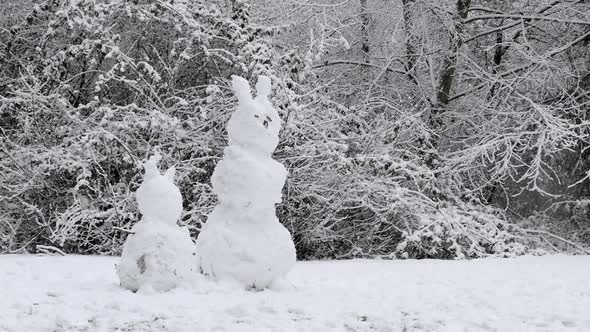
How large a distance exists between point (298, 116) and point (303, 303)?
5.72 meters

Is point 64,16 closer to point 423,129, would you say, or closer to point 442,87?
point 423,129

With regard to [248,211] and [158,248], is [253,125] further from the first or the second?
[158,248]

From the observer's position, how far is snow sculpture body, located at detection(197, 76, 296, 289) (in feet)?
22.9

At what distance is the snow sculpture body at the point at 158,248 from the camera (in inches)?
262

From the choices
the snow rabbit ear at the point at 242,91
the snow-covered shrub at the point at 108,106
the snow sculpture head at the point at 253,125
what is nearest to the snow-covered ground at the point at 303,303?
the snow sculpture head at the point at 253,125

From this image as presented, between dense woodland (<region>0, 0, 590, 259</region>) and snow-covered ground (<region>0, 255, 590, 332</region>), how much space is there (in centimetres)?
312

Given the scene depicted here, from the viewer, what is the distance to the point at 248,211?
7156 millimetres

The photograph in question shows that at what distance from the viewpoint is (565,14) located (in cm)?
1503

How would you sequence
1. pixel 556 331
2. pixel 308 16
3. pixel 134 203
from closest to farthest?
pixel 556 331
pixel 134 203
pixel 308 16

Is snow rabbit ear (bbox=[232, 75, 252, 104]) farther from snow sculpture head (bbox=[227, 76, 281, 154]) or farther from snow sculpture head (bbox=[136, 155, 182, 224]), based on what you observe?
snow sculpture head (bbox=[136, 155, 182, 224])

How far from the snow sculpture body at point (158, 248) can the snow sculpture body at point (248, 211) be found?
0.29 metres

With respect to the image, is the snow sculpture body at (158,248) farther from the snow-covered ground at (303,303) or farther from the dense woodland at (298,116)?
the dense woodland at (298,116)

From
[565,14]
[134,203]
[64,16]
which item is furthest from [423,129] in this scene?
[64,16]

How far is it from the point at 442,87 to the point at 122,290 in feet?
32.9
